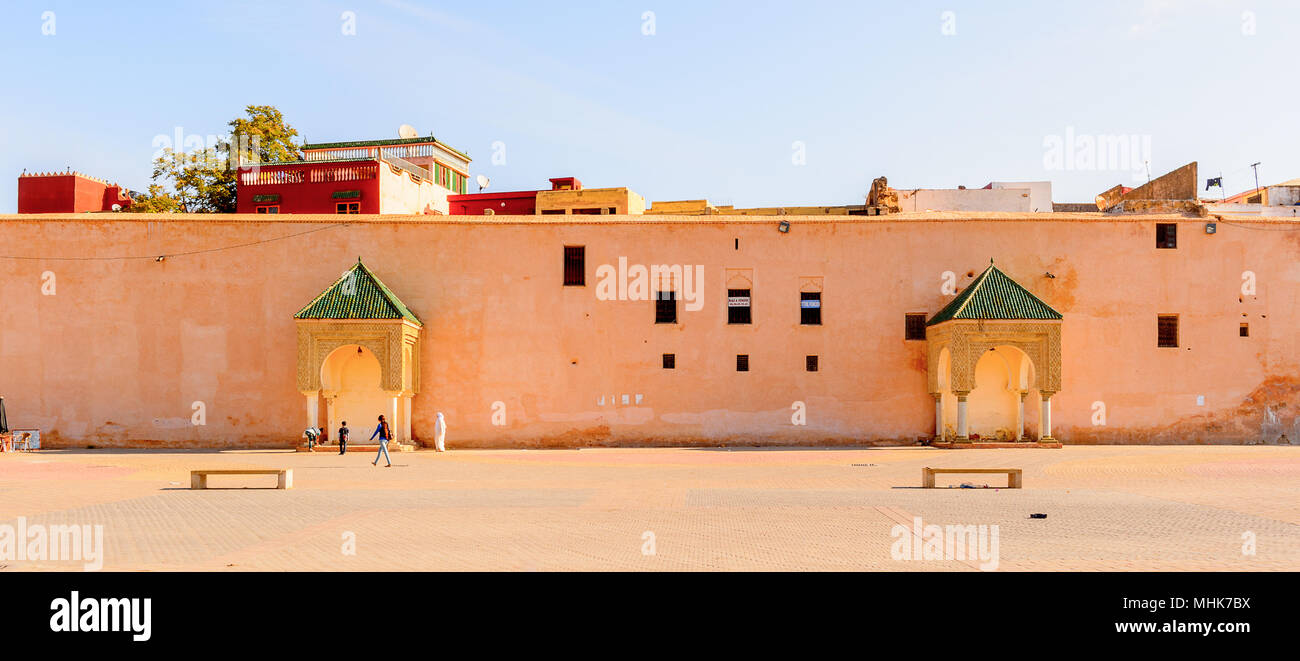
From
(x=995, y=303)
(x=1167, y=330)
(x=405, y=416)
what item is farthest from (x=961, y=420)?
(x=405, y=416)

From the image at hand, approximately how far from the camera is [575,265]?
108 feet

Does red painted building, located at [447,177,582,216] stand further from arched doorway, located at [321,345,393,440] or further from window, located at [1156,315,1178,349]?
window, located at [1156,315,1178,349]

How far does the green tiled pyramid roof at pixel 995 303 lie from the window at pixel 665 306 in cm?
813

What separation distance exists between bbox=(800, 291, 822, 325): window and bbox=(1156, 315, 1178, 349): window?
10773 millimetres

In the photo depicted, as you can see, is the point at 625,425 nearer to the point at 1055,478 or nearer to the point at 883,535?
the point at 1055,478

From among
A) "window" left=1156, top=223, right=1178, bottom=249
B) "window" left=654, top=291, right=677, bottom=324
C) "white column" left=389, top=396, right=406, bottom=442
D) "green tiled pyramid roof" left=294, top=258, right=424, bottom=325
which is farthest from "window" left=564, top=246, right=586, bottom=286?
"window" left=1156, top=223, right=1178, bottom=249

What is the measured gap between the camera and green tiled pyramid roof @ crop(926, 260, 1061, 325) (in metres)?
30.4

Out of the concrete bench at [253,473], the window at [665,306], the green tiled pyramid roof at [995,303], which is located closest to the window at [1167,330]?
the green tiled pyramid roof at [995,303]

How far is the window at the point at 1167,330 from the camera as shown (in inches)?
1286

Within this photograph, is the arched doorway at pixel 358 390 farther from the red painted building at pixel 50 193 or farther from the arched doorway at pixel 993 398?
the arched doorway at pixel 993 398

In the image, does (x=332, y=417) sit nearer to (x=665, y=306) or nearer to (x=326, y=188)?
(x=665, y=306)

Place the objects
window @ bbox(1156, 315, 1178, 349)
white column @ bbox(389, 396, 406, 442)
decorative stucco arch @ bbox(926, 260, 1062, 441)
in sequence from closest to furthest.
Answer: decorative stucco arch @ bbox(926, 260, 1062, 441)
white column @ bbox(389, 396, 406, 442)
window @ bbox(1156, 315, 1178, 349)
